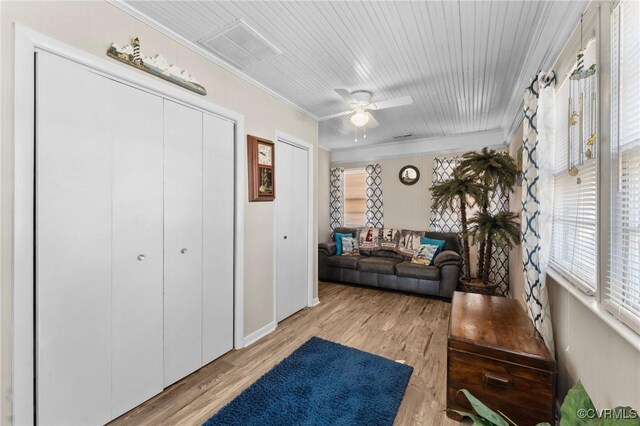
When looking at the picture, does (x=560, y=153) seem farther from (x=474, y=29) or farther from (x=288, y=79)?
(x=288, y=79)

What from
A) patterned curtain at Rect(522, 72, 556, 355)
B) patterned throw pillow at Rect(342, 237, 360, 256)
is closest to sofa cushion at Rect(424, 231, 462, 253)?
patterned throw pillow at Rect(342, 237, 360, 256)

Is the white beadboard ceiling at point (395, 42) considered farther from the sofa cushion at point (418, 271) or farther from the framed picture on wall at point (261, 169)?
the sofa cushion at point (418, 271)

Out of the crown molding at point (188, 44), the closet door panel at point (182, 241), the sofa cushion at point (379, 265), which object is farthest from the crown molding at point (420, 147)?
the closet door panel at point (182, 241)

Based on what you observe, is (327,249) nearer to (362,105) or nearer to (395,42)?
(362,105)

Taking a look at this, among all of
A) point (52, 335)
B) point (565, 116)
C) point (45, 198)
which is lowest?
point (52, 335)

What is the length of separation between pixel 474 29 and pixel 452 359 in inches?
87.5

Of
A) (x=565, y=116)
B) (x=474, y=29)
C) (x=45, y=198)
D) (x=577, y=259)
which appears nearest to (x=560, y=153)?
(x=565, y=116)

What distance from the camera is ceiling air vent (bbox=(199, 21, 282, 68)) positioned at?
1.95m

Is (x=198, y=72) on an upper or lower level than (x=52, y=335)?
upper

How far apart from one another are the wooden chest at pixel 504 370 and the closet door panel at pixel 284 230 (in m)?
1.91

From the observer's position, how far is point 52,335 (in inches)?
57.5

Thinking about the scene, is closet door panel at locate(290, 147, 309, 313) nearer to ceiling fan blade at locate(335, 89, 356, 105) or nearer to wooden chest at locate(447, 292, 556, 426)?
ceiling fan blade at locate(335, 89, 356, 105)

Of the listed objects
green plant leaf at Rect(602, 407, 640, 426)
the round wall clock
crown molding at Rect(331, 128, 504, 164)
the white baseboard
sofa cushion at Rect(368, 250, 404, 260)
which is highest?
crown molding at Rect(331, 128, 504, 164)

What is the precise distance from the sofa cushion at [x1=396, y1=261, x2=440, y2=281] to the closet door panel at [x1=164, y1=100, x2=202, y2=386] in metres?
2.97
